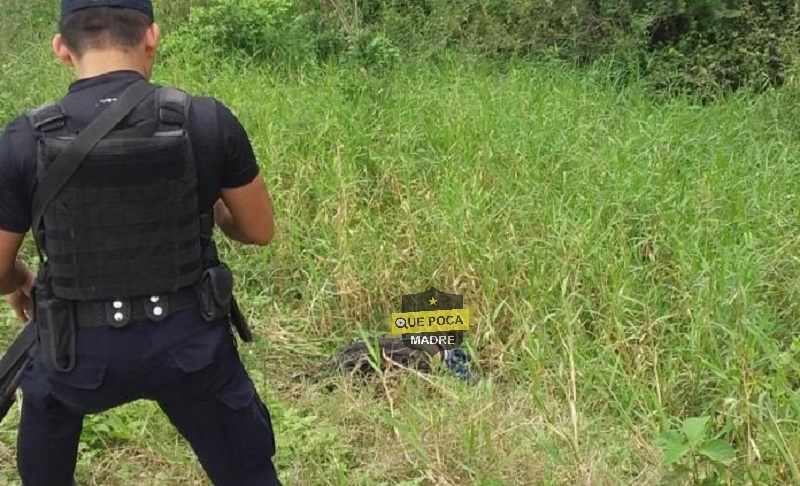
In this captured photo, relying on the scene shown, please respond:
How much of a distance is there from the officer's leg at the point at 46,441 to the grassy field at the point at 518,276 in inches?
24.4

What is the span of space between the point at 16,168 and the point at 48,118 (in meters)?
0.12

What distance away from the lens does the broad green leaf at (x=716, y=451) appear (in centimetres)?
206

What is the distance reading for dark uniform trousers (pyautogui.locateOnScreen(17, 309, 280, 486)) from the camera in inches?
71.0

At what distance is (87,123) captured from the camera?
5.61ft

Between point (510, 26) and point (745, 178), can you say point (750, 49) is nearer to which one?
point (510, 26)

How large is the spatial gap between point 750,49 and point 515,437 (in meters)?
4.76

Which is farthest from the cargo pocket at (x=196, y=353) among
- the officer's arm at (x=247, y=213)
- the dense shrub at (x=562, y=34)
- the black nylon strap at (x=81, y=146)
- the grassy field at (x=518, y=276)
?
the dense shrub at (x=562, y=34)

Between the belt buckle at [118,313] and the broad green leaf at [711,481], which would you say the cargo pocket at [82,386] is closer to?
the belt buckle at [118,313]

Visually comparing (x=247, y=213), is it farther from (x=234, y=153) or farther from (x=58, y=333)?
(x=58, y=333)

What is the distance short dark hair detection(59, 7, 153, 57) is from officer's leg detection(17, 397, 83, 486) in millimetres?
785

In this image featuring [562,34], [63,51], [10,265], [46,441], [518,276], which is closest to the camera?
[63,51]

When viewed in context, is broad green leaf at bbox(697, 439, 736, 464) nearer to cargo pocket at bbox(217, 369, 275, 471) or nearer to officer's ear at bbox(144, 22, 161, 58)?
cargo pocket at bbox(217, 369, 275, 471)

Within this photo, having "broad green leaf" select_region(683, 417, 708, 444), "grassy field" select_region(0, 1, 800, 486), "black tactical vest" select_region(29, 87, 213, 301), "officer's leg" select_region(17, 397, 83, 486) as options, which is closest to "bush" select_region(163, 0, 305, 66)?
"grassy field" select_region(0, 1, 800, 486)

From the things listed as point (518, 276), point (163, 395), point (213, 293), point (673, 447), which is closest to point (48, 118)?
point (213, 293)
